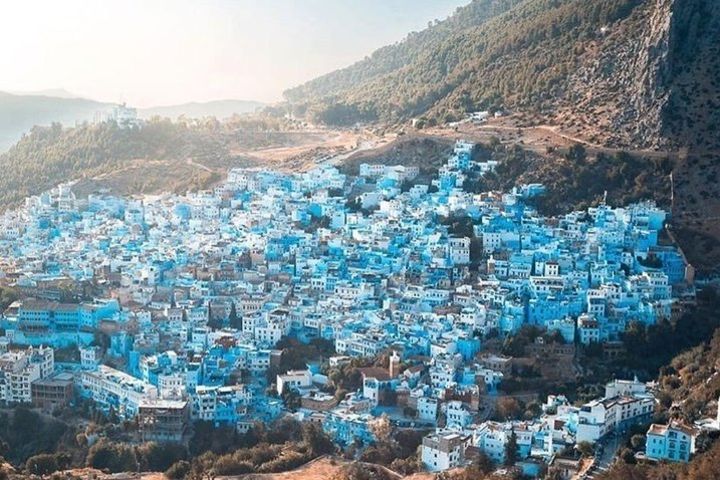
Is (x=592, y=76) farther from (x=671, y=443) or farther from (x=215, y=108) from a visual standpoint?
(x=215, y=108)

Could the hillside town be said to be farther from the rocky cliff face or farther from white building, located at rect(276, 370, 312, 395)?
the rocky cliff face

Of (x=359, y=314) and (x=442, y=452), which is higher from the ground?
(x=359, y=314)

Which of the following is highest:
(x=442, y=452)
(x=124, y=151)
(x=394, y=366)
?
(x=124, y=151)

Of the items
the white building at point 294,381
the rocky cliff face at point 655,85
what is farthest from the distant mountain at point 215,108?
the white building at point 294,381

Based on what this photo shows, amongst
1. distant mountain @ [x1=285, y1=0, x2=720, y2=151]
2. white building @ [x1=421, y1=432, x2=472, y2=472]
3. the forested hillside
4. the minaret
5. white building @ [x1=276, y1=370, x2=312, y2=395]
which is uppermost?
distant mountain @ [x1=285, y1=0, x2=720, y2=151]

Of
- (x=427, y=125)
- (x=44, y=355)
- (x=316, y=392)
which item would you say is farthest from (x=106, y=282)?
(x=427, y=125)

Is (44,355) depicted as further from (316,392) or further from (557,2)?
(557,2)

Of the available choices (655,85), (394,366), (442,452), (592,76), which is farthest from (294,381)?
(592,76)

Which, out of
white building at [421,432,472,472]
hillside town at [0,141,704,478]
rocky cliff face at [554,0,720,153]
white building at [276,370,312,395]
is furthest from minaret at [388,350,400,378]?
rocky cliff face at [554,0,720,153]
